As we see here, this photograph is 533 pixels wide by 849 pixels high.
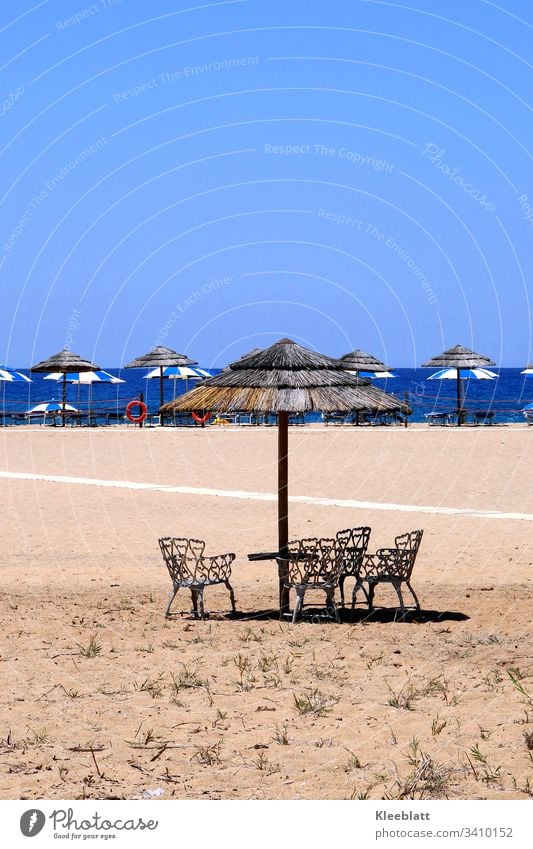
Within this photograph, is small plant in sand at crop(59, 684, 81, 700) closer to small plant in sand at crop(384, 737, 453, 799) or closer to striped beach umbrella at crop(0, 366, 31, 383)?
small plant in sand at crop(384, 737, 453, 799)

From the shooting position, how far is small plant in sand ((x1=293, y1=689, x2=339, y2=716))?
747 cm

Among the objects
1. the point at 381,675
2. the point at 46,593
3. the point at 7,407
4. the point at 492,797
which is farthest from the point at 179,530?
the point at 7,407

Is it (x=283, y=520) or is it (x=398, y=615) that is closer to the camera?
(x=398, y=615)

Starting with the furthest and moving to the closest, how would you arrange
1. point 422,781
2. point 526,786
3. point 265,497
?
point 265,497 < point 422,781 < point 526,786

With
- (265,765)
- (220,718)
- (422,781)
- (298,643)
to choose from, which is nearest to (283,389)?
(298,643)

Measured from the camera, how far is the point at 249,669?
28.3ft

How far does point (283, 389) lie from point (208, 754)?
474cm

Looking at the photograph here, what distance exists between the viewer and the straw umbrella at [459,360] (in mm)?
39781

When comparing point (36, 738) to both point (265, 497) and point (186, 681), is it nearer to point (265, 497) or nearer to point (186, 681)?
point (186, 681)

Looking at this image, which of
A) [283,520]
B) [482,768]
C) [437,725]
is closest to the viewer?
[482,768]

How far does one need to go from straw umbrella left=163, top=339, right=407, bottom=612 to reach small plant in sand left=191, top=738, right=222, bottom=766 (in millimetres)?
4182

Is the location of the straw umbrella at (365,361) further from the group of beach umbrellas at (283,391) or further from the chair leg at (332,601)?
the chair leg at (332,601)

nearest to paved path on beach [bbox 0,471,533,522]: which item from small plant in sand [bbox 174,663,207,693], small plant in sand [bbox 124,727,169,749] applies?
small plant in sand [bbox 174,663,207,693]

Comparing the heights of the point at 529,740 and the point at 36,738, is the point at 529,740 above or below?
above
